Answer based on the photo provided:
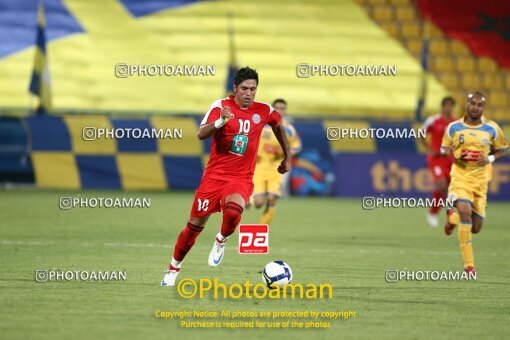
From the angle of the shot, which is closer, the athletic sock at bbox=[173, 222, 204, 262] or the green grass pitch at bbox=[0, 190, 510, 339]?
the green grass pitch at bbox=[0, 190, 510, 339]

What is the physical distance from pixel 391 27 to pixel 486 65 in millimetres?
2862

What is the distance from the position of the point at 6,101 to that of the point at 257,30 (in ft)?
23.4

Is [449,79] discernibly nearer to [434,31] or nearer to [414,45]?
[414,45]

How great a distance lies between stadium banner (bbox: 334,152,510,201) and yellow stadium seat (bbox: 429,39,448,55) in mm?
6510

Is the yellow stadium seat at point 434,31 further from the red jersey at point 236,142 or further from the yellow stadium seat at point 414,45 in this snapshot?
the red jersey at point 236,142

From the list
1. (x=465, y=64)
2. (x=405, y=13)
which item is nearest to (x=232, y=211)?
(x=465, y=64)

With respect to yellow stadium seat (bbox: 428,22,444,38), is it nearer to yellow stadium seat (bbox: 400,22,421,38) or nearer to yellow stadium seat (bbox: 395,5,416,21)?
yellow stadium seat (bbox: 400,22,421,38)

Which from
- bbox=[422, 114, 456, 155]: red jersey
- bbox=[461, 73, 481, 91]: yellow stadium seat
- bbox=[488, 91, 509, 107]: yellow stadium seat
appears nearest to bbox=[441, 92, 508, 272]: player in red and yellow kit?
bbox=[422, 114, 456, 155]: red jersey

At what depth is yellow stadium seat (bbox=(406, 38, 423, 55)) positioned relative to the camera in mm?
28391

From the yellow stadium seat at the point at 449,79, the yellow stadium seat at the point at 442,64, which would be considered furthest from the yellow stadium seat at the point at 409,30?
the yellow stadium seat at the point at 449,79

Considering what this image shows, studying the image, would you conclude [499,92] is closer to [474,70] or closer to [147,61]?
[474,70]

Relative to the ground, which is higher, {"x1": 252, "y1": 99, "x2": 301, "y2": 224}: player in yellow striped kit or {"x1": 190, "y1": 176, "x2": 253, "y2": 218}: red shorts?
{"x1": 190, "y1": 176, "x2": 253, "y2": 218}: red shorts

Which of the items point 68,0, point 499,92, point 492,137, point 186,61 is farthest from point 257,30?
point 492,137

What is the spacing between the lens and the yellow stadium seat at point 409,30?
1125 inches
